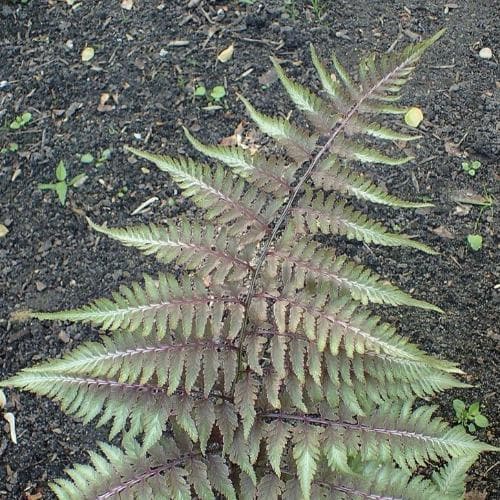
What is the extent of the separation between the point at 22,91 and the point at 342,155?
251 centimetres

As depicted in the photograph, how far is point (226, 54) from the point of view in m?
3.78

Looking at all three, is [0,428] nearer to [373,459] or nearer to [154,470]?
[154,470]

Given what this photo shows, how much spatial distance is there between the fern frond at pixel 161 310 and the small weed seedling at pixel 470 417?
144 cm

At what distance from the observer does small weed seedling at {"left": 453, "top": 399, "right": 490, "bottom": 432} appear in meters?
2.82

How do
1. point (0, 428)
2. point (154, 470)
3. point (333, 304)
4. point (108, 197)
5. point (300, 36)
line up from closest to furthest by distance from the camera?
point (333, 304), point (154, 470), point (0, 428), point (108, 197), point (300, 36)

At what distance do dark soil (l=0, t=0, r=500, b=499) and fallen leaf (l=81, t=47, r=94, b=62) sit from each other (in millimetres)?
38

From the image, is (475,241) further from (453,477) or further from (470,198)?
(453,477)

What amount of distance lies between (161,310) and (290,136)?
0.61 m

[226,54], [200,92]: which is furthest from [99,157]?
[226,54]

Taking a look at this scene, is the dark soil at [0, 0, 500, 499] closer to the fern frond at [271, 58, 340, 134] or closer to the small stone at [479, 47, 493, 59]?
the small stone at [479, 47, 493, 59]

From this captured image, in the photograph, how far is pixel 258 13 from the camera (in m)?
3.88

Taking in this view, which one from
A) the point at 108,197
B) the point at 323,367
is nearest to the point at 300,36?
the point at 108,197

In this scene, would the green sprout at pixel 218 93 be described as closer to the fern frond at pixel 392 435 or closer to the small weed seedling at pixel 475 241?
the small weed seedling at pixel 475 241

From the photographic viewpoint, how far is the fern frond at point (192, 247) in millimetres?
1854
